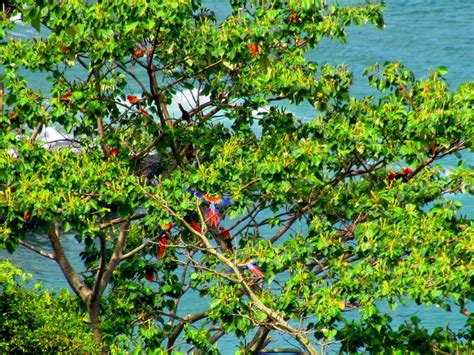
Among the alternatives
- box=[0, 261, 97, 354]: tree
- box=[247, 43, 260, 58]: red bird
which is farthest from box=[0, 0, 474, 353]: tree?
box=[0, 261, 97, 354]: tree

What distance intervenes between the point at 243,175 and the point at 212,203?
11.8 inches

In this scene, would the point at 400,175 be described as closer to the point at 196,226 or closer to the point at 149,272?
the point at 196,226

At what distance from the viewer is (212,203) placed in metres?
8.34

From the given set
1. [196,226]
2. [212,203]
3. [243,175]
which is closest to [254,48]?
[243,175]

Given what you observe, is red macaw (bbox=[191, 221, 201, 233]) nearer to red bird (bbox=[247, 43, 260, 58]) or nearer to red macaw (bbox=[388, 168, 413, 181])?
red bird (bbox=[247, 43, 260, 58])

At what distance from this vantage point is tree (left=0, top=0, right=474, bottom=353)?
7.89 meters

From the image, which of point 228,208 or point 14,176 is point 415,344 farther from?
point 14,176

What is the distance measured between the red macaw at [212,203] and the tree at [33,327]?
119 centimetres

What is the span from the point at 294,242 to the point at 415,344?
108 cm

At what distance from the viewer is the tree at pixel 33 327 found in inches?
329

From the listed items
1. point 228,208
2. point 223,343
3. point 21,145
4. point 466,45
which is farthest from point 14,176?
point 466,45

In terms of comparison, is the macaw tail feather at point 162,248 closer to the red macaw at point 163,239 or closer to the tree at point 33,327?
the red macaw at point 163,239

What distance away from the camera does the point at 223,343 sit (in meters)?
14.2

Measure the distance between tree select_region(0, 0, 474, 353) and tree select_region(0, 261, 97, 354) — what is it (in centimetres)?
38
